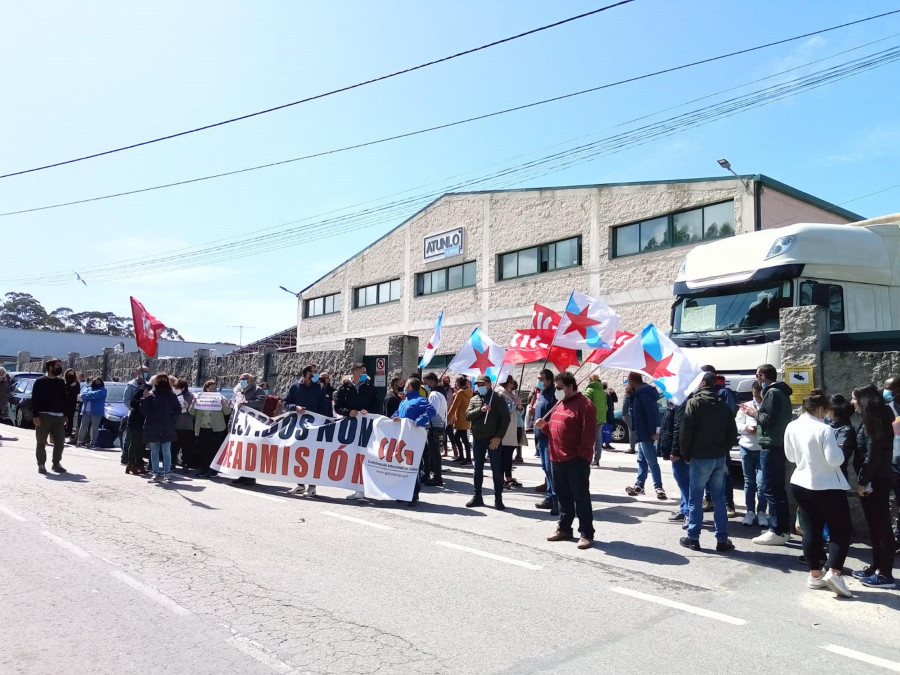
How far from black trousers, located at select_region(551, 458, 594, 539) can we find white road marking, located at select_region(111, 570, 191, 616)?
13.3ft

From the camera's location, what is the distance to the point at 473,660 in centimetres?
414

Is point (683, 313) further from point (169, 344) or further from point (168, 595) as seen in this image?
point (169, 344)

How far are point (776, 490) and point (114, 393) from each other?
52.0 ft

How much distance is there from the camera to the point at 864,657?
4.36 meters

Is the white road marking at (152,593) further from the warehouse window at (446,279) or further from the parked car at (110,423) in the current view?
the warehouse window at (446,279)

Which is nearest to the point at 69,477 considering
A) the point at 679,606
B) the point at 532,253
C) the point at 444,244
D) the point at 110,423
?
the point at 110,423

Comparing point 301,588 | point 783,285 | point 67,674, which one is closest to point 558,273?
point 783,285

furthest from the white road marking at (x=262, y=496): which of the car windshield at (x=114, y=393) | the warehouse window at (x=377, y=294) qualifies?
the warehouse window at (x=377, y=294)

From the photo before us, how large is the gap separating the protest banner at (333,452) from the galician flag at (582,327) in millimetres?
2578

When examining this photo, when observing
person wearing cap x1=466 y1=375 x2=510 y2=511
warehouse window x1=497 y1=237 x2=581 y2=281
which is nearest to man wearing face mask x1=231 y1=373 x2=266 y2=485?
person wearing cap x1=466 y1=375 x2=510 y2=511

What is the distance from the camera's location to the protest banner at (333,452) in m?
9.70

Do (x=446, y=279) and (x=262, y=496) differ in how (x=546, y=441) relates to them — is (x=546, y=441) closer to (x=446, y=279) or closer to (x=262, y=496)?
(x=262, y=496)

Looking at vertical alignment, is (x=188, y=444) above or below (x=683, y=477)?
below

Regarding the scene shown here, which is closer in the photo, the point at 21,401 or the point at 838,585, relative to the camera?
the point at 838,585
